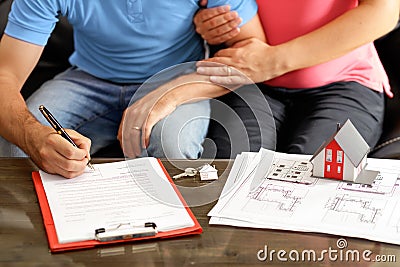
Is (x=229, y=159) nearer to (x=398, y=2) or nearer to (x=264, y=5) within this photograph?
(x=264, y=5)

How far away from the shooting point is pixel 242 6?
73.5 inches

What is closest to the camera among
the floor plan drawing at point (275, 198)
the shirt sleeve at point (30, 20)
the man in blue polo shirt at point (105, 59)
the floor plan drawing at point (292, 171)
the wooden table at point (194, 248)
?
the wooden table at point (194, 248)

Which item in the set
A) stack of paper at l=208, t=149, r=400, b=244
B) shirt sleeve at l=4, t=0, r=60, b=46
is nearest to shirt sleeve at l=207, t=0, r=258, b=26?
shirt sleeve at l=4, t=0, r=60, b=46

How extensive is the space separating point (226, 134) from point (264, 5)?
1.40 feet

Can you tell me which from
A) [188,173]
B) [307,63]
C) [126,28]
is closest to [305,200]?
[188,173]

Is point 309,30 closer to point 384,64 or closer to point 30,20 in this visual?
point 384,64

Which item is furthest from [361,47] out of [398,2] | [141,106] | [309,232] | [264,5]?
[309,232]

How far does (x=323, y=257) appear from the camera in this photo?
1062mm

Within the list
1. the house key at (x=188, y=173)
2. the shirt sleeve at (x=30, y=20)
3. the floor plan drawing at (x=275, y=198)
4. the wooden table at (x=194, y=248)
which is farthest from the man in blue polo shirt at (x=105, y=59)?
the wooden table at (x=194, y=248)

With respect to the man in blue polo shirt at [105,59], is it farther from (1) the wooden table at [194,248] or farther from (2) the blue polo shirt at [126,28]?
(1) the wooden table at [194,248]

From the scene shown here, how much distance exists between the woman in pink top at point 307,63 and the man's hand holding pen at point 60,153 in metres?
0.47

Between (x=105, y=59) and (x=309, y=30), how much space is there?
570mm

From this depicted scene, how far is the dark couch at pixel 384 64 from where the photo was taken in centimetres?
Answer: 184

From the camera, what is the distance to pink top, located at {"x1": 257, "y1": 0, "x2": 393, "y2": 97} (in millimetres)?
1882
